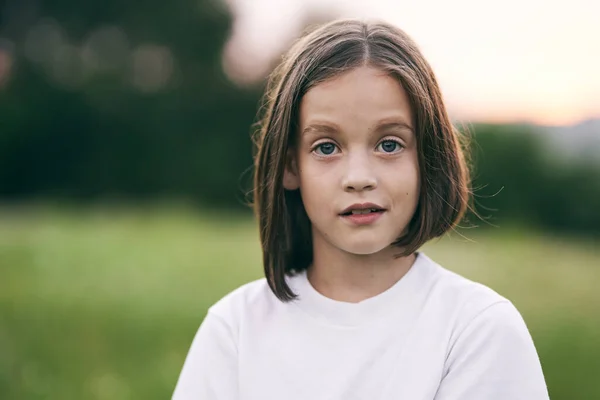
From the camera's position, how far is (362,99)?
2.01m

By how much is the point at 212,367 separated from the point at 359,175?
74cm

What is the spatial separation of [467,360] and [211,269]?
16.3 ft

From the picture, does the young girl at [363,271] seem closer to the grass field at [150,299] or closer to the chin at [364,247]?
the chin at [364,247]

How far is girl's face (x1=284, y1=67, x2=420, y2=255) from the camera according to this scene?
2.01 m

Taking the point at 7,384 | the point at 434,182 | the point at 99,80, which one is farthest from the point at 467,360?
the point at 99,80

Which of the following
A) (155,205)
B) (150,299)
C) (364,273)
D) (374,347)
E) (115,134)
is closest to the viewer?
(374,347)

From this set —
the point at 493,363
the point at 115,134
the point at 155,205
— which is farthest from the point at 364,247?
the point at 115,134

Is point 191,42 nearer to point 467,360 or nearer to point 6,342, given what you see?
point 6,342

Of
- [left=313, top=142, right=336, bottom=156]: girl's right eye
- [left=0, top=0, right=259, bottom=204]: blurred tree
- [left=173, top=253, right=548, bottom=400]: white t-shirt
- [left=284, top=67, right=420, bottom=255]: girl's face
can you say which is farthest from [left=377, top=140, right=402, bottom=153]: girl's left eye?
[left=0, top=0, right=259, bottom=204]: blurred tree

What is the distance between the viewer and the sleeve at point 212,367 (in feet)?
7.22

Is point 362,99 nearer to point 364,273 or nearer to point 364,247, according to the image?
point 364,247

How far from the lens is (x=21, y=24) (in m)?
21.4

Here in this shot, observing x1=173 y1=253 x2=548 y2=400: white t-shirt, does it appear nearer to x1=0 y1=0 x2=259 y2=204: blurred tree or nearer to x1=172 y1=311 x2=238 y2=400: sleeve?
x1=172 y1=311 x2=238 y2=400: sleeve

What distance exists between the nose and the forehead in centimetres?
10
